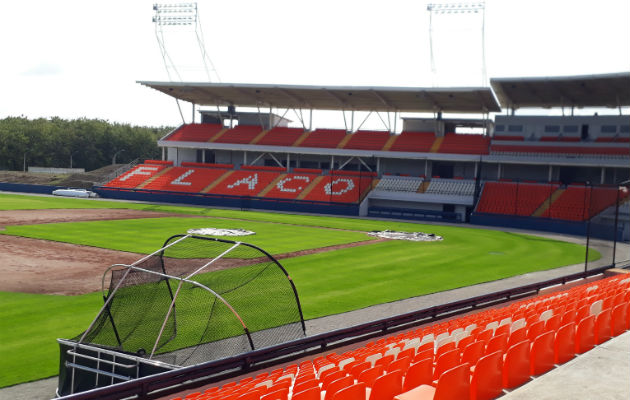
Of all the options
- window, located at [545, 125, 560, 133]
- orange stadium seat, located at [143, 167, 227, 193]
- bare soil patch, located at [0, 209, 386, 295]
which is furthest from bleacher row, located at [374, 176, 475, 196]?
bare soil patch, located at [0, 209, 386, 295]

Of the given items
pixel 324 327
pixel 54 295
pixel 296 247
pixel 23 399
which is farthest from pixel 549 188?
pixel 23 399

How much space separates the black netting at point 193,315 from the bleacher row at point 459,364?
7.18 feet

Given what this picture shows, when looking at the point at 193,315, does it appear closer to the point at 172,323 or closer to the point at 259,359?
the point at 172,323

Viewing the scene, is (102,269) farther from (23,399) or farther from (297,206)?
(297,206)

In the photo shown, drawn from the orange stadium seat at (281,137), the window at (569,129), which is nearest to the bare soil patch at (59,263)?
the window at (569,129)

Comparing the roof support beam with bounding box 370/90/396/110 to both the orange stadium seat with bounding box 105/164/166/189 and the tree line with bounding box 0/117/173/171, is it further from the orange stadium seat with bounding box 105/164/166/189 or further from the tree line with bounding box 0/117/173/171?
the tree line with bounding box 0/117/173/171

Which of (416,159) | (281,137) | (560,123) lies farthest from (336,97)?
(560,123)

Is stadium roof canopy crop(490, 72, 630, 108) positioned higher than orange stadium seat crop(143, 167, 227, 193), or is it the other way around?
stadium roof canopy crop(490, 72, 630, 108)

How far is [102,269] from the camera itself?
850 inches

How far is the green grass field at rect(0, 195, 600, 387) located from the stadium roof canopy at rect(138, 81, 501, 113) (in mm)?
17410

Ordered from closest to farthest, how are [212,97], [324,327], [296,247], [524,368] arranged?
1. [524,368]
2. [324,327]
3. [296,247]
4. [212,97]

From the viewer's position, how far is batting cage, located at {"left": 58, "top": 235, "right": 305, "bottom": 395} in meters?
9.84

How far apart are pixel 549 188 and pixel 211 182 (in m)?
38.3

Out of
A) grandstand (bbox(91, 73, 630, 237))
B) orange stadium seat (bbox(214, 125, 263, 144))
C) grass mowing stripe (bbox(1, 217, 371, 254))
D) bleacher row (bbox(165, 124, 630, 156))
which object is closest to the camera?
grass mowing stripe (bbox(1, 217, 371, 254))
